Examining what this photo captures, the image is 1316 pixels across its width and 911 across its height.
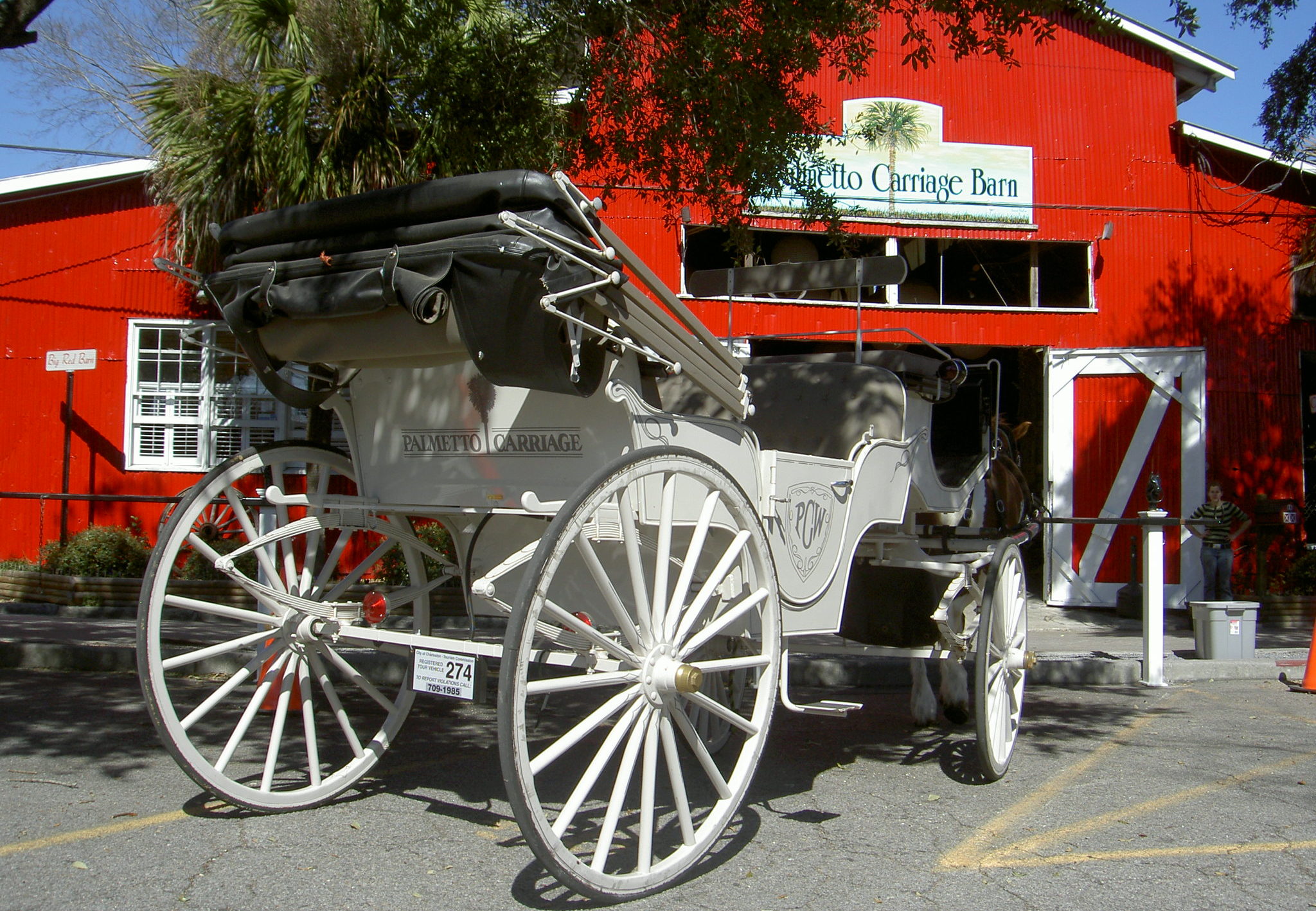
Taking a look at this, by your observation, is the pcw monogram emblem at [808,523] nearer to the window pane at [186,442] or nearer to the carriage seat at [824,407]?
the carriage seat at [824,407]

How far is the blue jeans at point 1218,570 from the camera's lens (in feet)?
41.5

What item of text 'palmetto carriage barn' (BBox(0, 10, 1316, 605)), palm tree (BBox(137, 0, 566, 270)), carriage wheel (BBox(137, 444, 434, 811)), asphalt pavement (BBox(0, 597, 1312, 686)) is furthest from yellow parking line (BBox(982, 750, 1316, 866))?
text 'palmetto carriage barn' (BBox(0, 10, 1316, 605))

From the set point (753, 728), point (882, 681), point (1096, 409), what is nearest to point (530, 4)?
point (882, 681)

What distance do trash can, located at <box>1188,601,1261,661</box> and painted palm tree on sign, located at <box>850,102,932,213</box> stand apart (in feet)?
20.9

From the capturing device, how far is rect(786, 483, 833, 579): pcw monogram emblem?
467cm

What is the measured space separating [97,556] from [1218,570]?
41.1 ft

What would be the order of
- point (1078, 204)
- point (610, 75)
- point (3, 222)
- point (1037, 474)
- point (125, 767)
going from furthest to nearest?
point (1037, 474) < point (1078, 204) < point (3, 222) < point (610, 75) < point (125, 767)

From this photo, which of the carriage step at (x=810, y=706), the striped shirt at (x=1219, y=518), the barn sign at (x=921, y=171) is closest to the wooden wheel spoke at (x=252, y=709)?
the carriage step at (x=810, y=706)

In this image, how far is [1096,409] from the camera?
13711mm

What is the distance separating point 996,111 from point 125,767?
12633 mm

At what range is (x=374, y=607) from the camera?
4.65 m

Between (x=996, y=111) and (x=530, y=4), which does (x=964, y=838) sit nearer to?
(x=530, y=4)

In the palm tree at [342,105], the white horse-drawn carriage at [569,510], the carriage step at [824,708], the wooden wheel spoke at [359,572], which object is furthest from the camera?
the palm tree at [342,105]

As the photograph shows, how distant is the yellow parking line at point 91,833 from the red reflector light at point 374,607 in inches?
44.8
